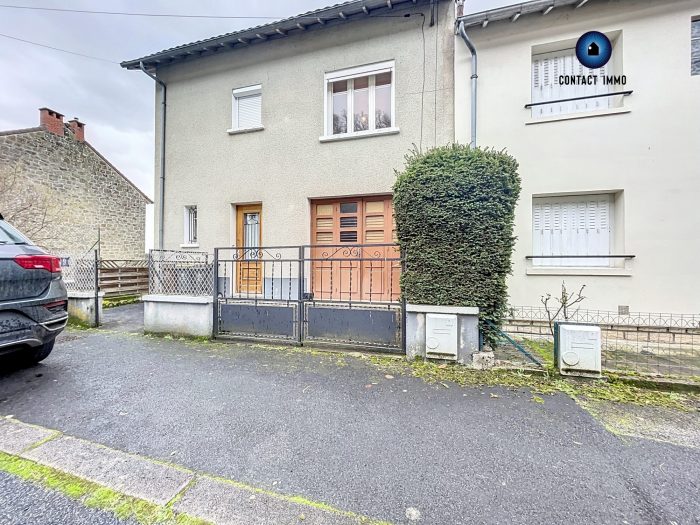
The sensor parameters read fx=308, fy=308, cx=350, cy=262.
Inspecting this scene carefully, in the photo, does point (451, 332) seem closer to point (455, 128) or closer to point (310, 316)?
point (310, 316)

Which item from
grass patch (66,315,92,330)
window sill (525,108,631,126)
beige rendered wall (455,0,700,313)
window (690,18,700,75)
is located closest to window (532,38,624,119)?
window sill (525,108,631,126)

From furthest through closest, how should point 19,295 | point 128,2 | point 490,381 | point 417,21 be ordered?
1. point 128,2
2. point 417,21
3. point 490,381
4. point 19,295

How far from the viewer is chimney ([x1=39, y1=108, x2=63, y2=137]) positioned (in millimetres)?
13055

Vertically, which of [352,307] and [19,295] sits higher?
[19,295]

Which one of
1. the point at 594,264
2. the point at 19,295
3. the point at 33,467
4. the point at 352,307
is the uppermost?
the point at 594,264

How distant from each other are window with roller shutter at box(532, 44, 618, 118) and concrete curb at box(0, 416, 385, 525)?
7.52 metres

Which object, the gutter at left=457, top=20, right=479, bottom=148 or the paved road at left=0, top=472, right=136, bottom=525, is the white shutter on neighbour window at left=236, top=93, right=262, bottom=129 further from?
the paved road at left=0, top=472, right=136, bottom=525

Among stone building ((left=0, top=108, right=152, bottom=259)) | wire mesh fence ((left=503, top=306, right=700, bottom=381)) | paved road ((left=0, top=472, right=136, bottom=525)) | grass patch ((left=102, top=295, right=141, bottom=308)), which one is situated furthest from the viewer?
stone building ((left=0, top=108, right=152, bottom=259))

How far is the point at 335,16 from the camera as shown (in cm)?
706

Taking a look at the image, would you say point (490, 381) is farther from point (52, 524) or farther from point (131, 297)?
point (131, 297)

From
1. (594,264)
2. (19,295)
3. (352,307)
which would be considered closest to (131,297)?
(19,295)

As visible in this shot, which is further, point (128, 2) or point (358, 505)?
point (128, 2)

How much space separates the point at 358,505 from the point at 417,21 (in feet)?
28.1

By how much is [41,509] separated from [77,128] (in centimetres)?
1806
